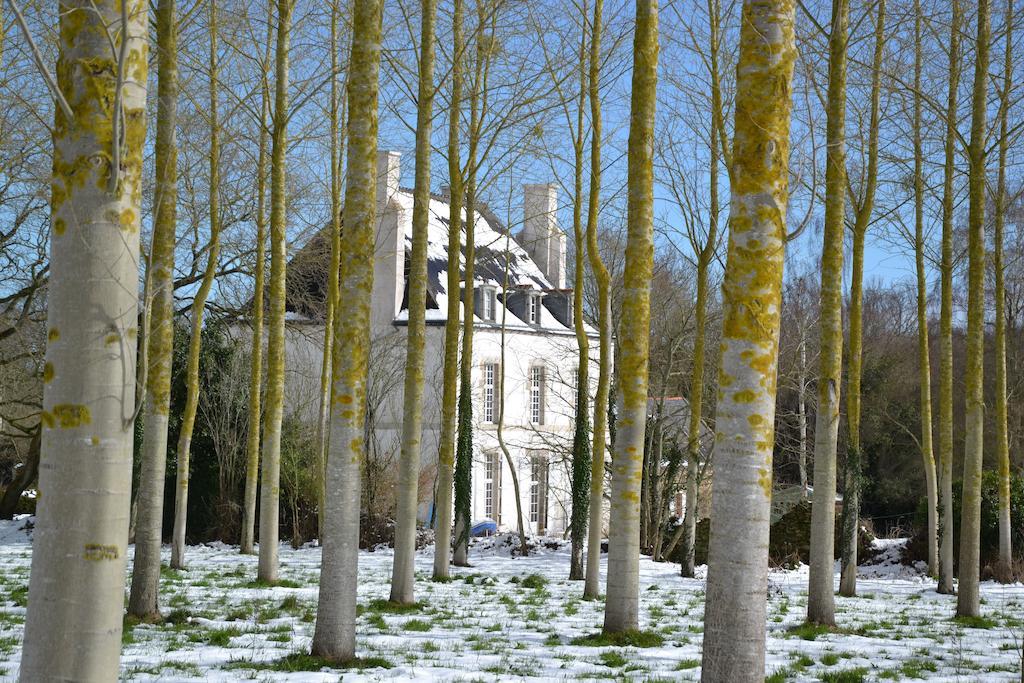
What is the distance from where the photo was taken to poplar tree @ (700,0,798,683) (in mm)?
5191

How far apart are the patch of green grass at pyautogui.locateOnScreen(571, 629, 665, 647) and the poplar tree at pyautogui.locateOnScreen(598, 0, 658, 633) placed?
79 millimetres

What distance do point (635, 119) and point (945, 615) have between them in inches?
Answer: 307

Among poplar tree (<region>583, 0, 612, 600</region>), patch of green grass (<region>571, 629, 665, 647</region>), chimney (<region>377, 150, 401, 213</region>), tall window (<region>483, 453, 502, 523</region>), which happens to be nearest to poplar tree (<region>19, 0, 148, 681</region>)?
patch of green grass (<region>571, 629, 665, 647</region>)

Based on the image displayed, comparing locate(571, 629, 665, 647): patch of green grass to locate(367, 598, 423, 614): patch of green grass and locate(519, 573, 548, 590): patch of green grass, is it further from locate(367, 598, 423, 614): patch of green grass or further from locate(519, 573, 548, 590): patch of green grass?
locate(519, 573, 548, 590): patch of green grass

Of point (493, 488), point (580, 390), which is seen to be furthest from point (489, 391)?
point (580, 390)

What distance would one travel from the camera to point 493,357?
3650 cm

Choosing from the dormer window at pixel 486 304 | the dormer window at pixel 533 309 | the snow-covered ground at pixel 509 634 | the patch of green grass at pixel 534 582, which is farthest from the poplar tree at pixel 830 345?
the dormer window at pixel 533 309

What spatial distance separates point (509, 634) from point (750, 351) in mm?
5918

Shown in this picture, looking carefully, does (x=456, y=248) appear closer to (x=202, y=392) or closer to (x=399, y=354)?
(x=202, y=392)

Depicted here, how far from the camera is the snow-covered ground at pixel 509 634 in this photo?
7941 mm

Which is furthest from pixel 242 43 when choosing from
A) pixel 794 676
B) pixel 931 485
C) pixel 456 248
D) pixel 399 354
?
pixel 399 354

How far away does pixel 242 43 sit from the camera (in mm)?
14773

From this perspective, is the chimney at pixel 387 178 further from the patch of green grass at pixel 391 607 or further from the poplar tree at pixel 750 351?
the poplar tree at pixel 750 351

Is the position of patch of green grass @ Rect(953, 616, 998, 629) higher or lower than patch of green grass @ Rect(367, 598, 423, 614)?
higher
